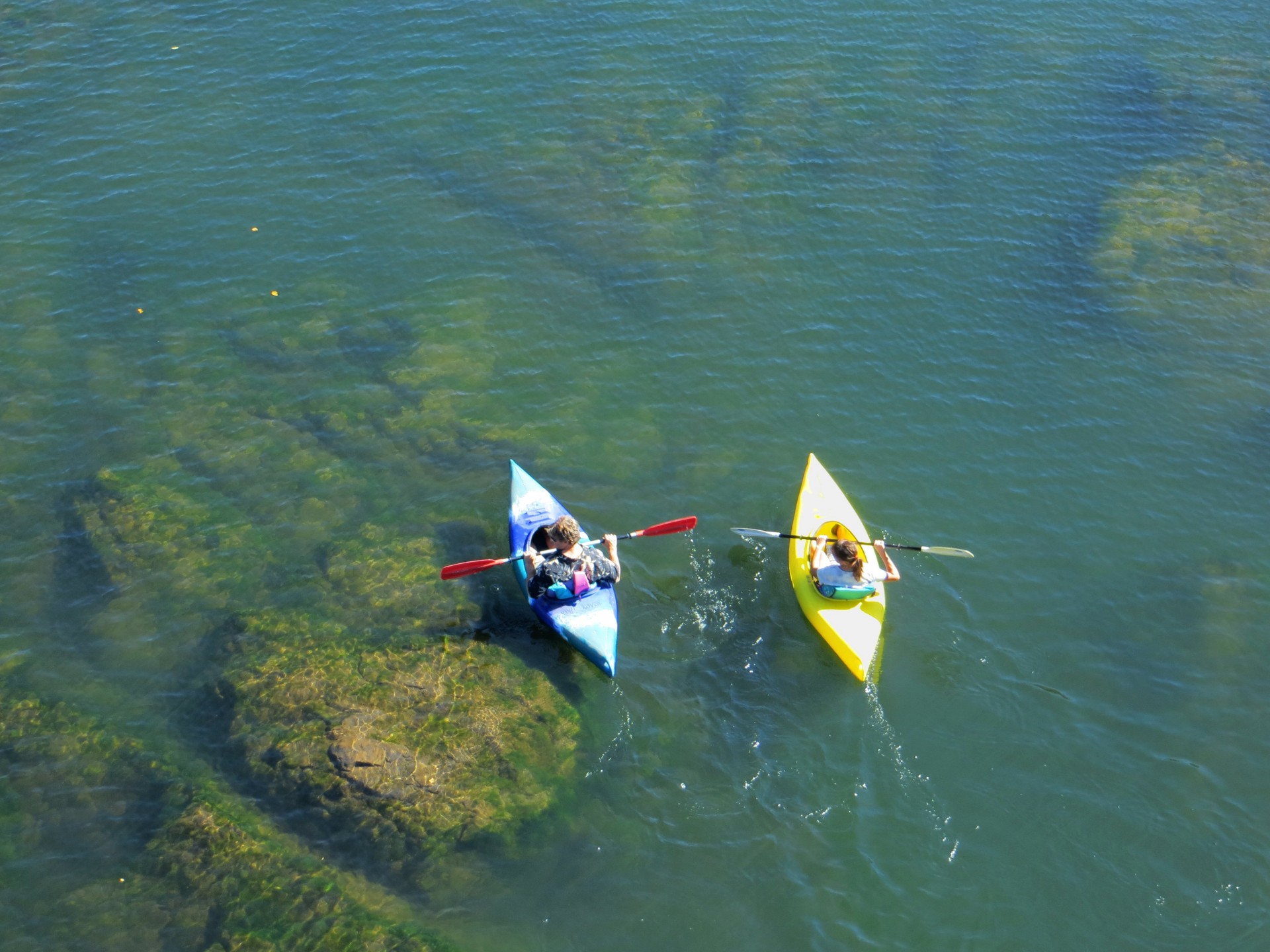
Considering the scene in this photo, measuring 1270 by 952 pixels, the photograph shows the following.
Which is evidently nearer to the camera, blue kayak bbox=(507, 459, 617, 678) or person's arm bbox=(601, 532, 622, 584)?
blue kayak bbox=(507, 459, 617, 678)

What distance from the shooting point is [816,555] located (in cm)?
1611

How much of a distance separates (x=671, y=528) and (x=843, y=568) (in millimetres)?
2591

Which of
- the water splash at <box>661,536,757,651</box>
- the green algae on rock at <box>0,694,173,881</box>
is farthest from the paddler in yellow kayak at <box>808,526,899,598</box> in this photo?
the green algae on rock at <box>0,694,173,881</box>

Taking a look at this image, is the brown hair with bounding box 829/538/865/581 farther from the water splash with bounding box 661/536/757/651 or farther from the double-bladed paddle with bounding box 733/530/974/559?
the water splash with bounding box 661/536/757/651

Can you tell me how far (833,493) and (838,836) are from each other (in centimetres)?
575

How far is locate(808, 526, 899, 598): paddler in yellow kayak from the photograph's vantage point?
1561cm

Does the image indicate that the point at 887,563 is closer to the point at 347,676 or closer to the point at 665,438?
the point at 665,438

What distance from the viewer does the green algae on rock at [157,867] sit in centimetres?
1187

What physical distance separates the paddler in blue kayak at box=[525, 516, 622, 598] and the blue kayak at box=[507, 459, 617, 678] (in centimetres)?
12

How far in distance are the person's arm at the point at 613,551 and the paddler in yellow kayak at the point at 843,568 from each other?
2.94 m

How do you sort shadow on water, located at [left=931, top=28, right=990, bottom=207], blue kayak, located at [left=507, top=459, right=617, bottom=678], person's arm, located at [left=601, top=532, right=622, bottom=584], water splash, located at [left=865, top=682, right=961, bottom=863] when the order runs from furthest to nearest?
1. shadow on water, located at [left=931, top=28, right=990, bottom=207]
2. person's arm, located at [left=601, top=532, right=622, bottom=584]
3. blue kayak, located at [left=507, top=459, right=617, bottom=678]
4. water splash, located at [left=865, top=682, right=961, bottom=863]

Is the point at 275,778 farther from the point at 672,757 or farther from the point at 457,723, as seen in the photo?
the point at 672,757

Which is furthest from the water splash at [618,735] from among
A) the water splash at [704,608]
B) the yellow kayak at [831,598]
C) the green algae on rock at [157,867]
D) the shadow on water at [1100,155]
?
the shadow on water at [1100,155]

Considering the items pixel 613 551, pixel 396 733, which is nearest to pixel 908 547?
pixel 613 551
